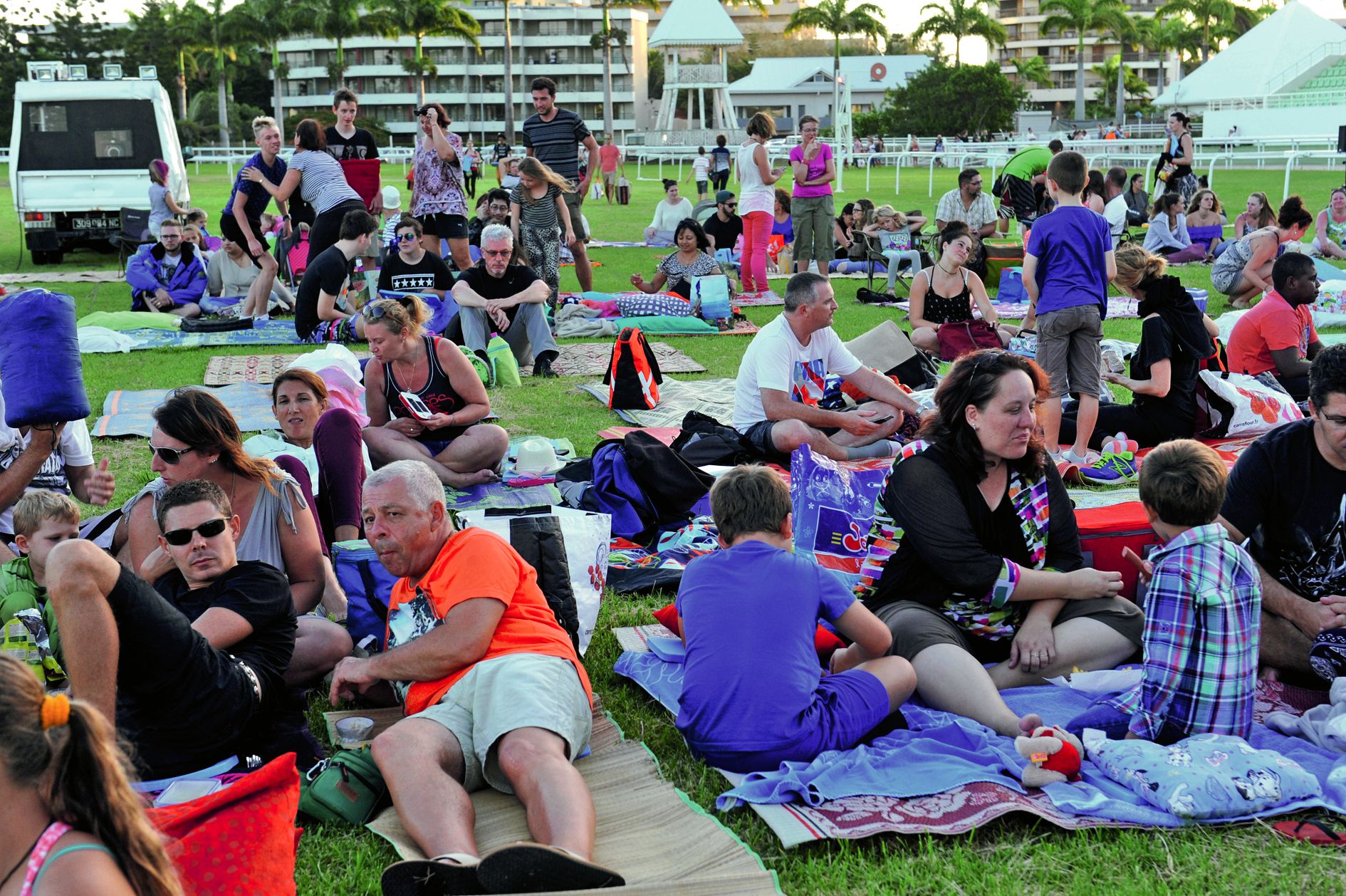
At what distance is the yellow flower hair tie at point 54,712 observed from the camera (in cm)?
196

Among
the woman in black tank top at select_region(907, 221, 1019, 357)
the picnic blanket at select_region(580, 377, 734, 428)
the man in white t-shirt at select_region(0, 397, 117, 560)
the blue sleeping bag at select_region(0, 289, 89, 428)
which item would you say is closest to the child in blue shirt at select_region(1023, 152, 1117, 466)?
the woman in black tank top at select_region(907, 221, 1019, 357)

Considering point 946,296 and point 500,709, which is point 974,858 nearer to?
point 500,709

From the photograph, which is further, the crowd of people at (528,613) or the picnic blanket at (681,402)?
the picnic blanket at (681,402)

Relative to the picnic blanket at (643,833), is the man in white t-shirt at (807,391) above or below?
above

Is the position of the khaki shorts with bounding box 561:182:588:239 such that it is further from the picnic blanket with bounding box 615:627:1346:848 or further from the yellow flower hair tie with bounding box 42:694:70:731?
the yellow flower hair tie with bounding box 42:694:70:731

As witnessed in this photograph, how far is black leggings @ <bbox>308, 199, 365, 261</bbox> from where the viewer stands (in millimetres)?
11633

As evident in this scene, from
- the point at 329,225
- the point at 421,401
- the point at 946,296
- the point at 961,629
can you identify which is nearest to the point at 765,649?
the point at 961,629

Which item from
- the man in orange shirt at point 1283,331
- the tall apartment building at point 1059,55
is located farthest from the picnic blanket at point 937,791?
the tall apartment building at point 1059,55

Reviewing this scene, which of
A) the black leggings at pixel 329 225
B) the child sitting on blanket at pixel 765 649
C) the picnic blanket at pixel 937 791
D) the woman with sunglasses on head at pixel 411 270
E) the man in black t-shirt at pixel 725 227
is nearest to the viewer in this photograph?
the picnic blanket at pixel 937 791

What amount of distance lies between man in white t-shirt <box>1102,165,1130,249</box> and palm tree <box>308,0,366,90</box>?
55215mm

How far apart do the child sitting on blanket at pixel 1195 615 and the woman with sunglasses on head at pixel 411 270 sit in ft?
25.5

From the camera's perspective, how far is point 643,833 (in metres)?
3.38

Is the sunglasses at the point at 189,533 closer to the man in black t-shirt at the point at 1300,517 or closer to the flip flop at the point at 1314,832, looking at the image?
the flip flop at the point at 1314,832

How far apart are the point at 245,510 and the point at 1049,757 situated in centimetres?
274
